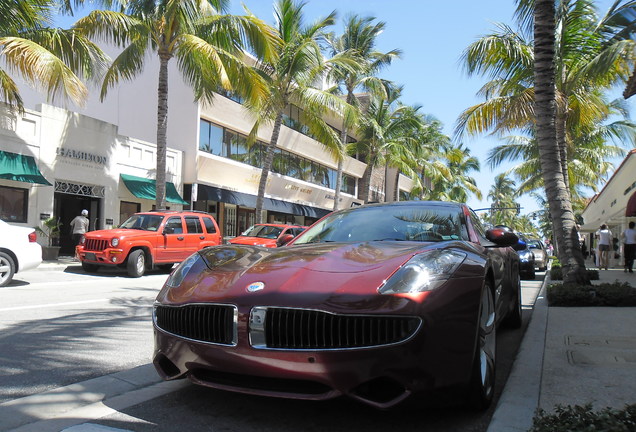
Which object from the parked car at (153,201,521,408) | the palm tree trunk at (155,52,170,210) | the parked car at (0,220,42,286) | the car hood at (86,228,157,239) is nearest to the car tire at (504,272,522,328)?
the parked car at (153,201,521,408)

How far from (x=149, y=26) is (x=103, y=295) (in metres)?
10.4

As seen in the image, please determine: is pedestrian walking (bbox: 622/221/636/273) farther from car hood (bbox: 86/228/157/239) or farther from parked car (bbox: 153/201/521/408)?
parked car (bbox: 153/201/521/408)

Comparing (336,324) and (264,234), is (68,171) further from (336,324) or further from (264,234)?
(336,324)

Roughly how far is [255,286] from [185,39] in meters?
14.4

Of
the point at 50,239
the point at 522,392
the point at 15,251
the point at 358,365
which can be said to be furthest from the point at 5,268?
the point at 522,392

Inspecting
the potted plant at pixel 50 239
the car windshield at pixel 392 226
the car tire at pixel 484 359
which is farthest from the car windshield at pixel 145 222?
the car tire at pixel 484 359

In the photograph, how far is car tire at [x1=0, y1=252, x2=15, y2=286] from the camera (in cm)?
982

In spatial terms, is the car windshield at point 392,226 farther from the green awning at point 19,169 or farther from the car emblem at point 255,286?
the green awning at point 19,169

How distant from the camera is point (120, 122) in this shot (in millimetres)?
25406

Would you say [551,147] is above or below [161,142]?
below

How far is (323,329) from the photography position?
275cm

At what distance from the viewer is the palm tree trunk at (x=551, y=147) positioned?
8430 millimetres

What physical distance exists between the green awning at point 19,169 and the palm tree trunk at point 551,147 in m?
14.7

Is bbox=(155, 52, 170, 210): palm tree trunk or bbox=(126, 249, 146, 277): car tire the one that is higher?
bbox=(155, 52, 170, 210): palm tree trunk
